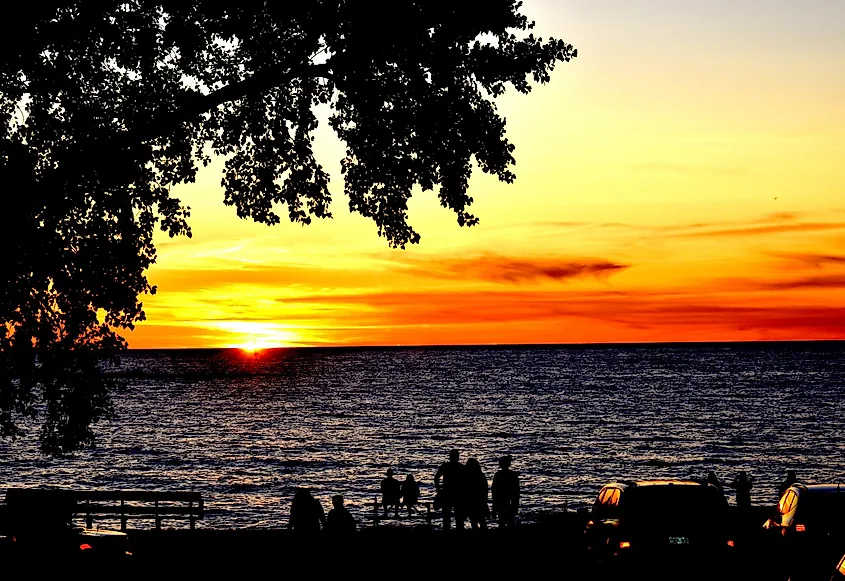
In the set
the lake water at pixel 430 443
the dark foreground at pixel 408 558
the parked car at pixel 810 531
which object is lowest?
the lake water at pixel 430 443

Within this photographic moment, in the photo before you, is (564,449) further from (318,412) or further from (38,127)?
(38,127)

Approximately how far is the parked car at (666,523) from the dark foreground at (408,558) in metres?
0.14

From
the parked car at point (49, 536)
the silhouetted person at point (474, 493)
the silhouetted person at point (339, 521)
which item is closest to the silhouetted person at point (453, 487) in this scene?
the silhouetted person at point (474, 493)

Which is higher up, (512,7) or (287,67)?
(512,7)

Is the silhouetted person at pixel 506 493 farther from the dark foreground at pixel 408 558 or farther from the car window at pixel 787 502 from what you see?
the car window at pixel 787 502

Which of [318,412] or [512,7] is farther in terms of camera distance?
[318,412]

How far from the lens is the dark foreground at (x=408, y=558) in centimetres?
1614

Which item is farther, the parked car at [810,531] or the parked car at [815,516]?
the parked car at [815,516]

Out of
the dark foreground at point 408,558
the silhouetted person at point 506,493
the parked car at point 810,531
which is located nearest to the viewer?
the dark foreground at point 408,558

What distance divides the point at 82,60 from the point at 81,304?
422 cm

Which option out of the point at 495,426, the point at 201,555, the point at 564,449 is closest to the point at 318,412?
the point at 495,426

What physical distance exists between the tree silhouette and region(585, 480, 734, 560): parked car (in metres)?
5.73

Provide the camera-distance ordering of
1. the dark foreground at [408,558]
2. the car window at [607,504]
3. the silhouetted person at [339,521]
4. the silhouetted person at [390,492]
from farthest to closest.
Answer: the silhouetted person at [390,492], the silhouetted person at [339,521], the car window at [607,504], the dark foreground at [408,558]

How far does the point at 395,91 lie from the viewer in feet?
57.4
